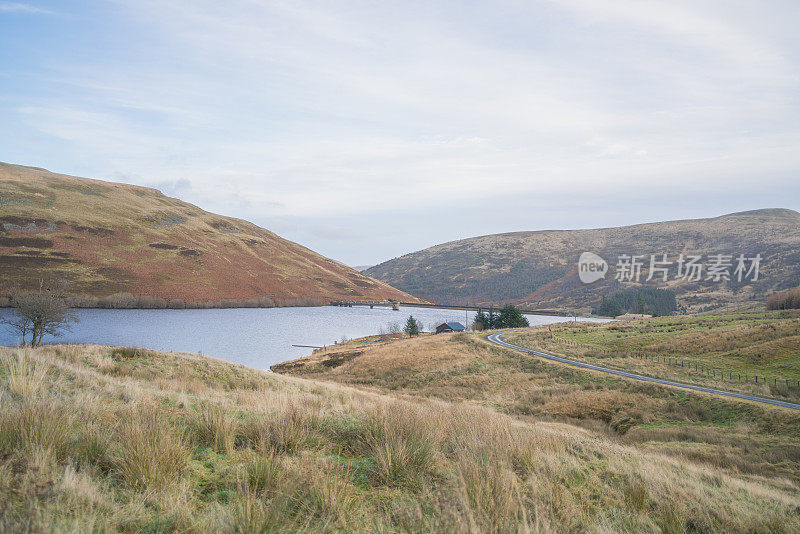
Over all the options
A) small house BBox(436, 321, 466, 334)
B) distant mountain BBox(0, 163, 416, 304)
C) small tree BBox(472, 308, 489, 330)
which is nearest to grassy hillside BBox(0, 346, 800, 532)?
small house BBox(436, 321, 466, 334)

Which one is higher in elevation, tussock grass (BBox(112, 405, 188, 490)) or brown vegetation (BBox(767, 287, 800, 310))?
tussock grass (BBox(112, 405, 188, 490))

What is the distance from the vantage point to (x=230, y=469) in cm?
→ 472

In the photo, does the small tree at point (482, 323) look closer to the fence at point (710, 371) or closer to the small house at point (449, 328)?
the small house at point (449, 328)

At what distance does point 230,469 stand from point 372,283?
184 m

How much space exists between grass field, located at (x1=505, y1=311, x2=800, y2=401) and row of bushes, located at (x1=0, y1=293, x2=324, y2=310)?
86.5 metres

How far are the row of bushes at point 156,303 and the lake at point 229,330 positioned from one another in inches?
114

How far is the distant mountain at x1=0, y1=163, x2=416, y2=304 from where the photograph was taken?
9969 centimetres

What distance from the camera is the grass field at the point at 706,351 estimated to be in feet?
98.9

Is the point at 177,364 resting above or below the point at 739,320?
above

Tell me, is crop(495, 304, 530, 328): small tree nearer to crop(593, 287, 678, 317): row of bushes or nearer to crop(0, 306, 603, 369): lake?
crop(0, 306, 603, 369): lake

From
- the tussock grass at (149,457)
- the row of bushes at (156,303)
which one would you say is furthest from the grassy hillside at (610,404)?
the row of bushes at (156,303)

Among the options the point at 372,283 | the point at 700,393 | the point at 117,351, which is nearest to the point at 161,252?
the point at 372,283

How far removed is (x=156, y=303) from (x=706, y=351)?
11335cm

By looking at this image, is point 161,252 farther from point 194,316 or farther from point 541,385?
point 541,385
